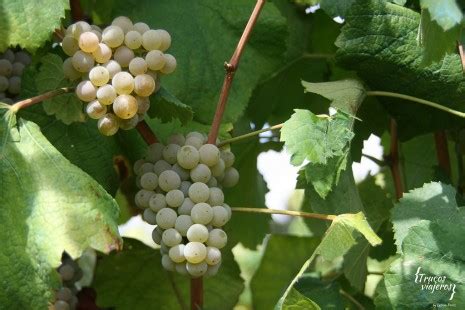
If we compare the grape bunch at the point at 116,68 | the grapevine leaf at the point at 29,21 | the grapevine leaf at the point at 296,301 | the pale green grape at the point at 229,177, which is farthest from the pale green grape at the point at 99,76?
the grapevine leaf at the point at 296,301

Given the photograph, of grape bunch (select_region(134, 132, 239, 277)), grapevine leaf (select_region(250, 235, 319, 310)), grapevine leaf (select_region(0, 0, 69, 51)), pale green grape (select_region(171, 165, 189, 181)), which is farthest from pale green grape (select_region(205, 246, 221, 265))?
grapevine leaf (select_region(250, 235, 319, 310))

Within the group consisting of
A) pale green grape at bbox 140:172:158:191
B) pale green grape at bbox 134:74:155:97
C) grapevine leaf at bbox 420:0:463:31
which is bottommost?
pale green grape at bbox 140:172:158:191

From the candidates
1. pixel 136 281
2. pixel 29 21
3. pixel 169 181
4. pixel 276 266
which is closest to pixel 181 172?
pixel 169 181

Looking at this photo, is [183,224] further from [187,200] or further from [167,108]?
[167,108]

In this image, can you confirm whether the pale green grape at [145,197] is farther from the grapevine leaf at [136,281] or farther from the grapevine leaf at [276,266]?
the grapevine leaf at [276,266]

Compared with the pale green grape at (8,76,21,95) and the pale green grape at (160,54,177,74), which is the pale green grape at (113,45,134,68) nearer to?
the pale green grape at (160,54,177,74)

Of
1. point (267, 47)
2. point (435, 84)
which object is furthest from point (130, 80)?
Answer: point (435, 84)
